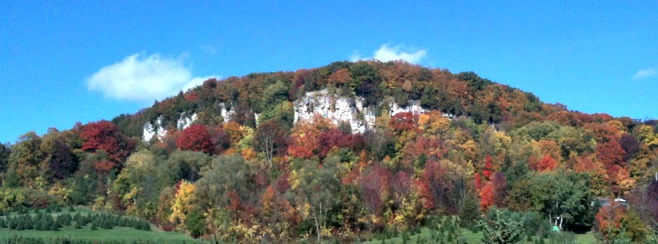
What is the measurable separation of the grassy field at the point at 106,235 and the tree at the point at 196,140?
73.6 feet

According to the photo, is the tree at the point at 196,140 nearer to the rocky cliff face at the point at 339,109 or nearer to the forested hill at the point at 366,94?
the forested hill at the point at 366,94

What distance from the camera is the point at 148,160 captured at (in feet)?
196

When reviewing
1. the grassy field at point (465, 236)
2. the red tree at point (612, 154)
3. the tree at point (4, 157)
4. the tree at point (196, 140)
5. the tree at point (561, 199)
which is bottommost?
the grassy field at point (465, 236)

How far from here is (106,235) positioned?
4062cm

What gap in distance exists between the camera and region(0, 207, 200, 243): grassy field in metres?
37.9

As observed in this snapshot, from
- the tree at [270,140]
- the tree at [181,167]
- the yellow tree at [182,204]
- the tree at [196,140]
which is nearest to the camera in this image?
the yellow tree at [182,204]

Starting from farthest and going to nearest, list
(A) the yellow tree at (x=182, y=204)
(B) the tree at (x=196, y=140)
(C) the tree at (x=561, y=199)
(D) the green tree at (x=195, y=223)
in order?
1. (B) the tree at (x=196, y=140)
2. (A) the yellow tree at (x=182, y=204)
3. (D) the green tree at (x=195, y=223)
4. (C) the tree at (x=561, y=199)

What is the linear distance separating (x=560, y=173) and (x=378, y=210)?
1453 cm

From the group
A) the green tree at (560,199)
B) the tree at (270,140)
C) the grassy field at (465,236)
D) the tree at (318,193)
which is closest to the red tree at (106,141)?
the tree at (270,140)

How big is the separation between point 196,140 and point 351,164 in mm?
20300

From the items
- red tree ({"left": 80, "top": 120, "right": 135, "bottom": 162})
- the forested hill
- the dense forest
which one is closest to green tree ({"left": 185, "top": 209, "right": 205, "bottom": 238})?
the dense forest

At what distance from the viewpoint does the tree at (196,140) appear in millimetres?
67938

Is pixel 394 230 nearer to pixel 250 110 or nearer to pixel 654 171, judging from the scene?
pixel 654 171

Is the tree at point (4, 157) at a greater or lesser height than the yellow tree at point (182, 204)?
greater
